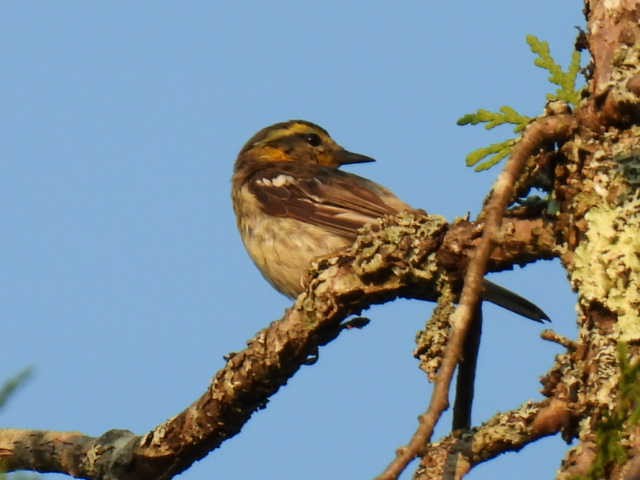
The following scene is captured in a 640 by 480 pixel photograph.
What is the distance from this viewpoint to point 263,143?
1027 centimetres

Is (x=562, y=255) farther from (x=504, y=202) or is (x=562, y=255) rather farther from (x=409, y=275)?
(x=409, y=275)

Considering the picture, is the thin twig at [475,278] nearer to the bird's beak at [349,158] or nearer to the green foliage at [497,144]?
the green foliage at [497,144]

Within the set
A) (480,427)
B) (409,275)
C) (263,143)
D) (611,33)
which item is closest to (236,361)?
(409,275)

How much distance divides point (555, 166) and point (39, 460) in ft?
9.79

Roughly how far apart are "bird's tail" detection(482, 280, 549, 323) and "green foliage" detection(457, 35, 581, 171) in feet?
6.43

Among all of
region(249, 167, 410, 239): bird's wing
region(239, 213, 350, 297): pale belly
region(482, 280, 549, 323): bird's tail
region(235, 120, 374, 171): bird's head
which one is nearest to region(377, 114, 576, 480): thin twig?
region(482, 280, 549, 323): bird's tail

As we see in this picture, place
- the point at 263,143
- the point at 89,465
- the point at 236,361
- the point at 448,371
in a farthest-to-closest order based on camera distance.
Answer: the point at 263,143 → the point at 89,465 → the point at 236,361 → the point at 448,371

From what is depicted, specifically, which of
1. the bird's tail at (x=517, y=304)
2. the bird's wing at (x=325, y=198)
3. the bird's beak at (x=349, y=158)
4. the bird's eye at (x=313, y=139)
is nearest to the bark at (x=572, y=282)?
the bird's tail at (x=517, y=304)

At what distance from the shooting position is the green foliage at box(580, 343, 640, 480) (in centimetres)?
276

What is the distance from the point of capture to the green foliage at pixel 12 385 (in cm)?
268

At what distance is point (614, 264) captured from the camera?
3615 millimetres

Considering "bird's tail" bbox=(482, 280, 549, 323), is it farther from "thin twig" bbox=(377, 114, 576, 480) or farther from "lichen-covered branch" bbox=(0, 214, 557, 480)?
"thin twig" bbox=(377, 114, 576, 480)

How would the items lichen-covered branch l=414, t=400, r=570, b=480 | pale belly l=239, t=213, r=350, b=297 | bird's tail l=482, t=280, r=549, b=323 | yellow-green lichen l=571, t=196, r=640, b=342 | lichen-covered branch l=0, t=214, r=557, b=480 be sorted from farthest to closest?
1. pale belly l=239, t=213, r=350, b=297
2. bird's tail l=482, t=280, r=549, b=323
3. lichen-covered branch l=0, t=214, r=557, b=480
4. lichen-covered branch l=414, t=400, r=570, b=480
5. yellow-green lichen l=571, t=196, r=640, b=342

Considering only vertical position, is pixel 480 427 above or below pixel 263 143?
below
